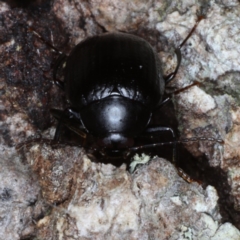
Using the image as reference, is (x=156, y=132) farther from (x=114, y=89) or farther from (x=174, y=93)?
(x=114, y=89)

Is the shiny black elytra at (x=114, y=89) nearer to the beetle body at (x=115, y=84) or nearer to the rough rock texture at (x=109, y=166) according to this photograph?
the beetle body at (x=115, y=84)

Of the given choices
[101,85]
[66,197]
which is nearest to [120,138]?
[101,85]

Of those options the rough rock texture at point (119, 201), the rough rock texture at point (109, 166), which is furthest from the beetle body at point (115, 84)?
the rough rock texture at point (119, 201)

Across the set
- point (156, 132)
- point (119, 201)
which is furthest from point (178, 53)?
point (119, 201)

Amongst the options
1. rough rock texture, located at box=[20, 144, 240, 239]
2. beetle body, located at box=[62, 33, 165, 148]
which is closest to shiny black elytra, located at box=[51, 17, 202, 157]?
beetle body, located at box=[62, 33, 165, 148]

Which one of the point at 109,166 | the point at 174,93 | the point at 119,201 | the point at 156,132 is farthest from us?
the point at 156,132
